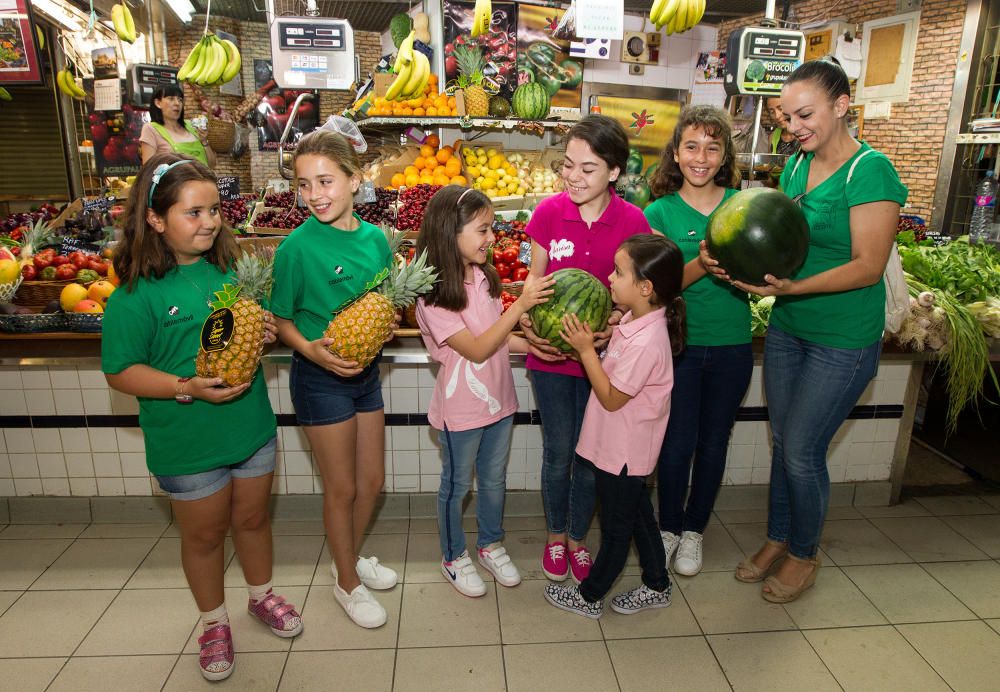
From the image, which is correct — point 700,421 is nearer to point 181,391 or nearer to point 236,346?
point 236,346

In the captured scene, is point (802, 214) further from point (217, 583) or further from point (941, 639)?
point (217, 583)

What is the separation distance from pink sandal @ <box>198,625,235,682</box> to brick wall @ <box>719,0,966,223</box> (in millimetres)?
9560

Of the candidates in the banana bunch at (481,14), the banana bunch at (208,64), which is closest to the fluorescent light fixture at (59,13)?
the banana bunch at (208,64)

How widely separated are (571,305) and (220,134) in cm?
1028

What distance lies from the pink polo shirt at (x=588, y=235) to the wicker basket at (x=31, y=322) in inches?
88.5

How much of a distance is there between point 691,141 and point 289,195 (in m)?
3.03

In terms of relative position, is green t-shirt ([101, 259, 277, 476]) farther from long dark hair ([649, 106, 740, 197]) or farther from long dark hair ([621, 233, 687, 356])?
long dark hair ([649, 106, 740, 197])

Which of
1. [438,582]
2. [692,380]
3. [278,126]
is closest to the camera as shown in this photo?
[692,380]

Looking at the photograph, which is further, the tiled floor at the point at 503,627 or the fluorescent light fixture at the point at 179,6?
the fluorescent light fixture at the point at 179,6

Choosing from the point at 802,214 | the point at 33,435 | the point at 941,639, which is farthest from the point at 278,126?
the point at 941,639

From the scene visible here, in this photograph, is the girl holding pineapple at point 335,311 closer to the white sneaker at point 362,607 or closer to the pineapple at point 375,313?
the pineapple at point 375,313

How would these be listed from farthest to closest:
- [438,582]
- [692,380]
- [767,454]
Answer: [767,454] → [438,582] → [692,380]

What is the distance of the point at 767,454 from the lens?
3.43 metres

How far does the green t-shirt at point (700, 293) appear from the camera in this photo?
251cm
